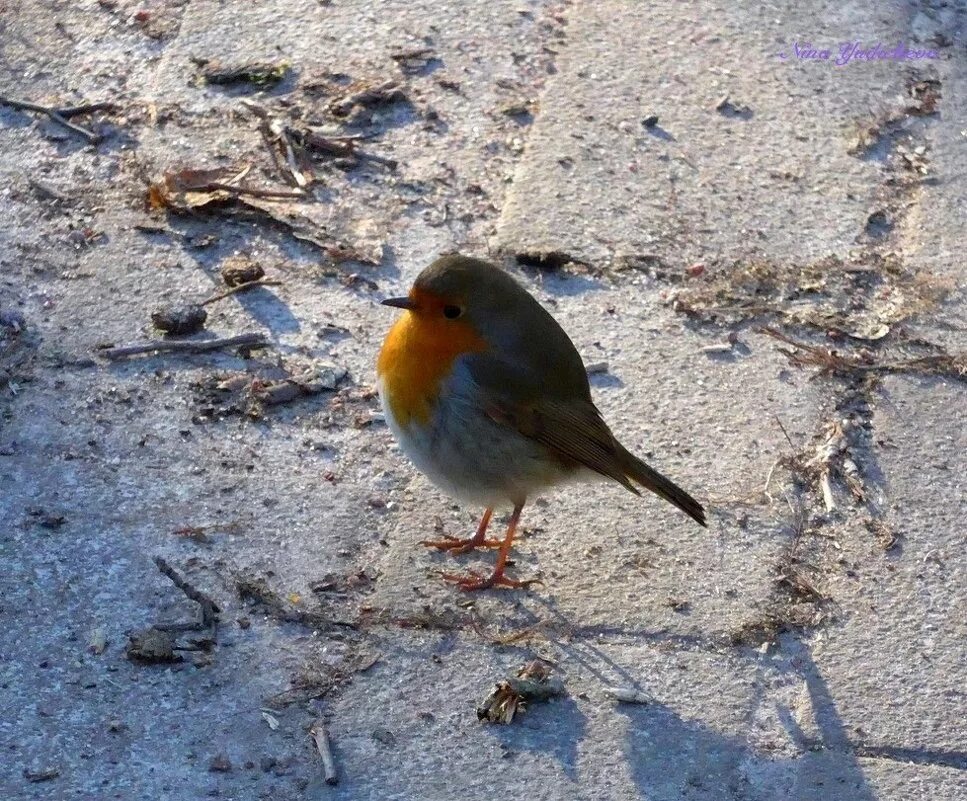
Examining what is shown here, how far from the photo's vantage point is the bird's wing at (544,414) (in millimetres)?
3898

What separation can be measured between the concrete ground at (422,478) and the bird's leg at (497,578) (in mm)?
42

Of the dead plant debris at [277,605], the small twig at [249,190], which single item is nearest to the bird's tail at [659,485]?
the dead plant debris at [277,605]

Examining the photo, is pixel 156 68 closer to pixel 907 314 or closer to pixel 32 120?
pixel 32 120

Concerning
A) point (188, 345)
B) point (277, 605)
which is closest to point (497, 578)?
point (277, 605)

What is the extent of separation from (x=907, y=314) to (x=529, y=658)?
193cm

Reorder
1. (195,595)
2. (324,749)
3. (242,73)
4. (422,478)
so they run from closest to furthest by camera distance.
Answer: (324,749) → (195,595) → (422,478) → (242,73)

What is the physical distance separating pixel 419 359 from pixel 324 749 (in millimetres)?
1122

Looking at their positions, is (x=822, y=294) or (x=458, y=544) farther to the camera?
(x=822, y=294)

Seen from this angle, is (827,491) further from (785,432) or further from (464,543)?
(464,543)

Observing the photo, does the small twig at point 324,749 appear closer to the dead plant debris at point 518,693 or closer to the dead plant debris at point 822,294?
the dead plant debris at point 518,693

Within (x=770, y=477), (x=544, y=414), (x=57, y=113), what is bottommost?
(x=57, y=113)

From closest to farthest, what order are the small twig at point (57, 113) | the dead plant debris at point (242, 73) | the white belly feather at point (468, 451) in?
the white belly feather at point (468, 451) → the small twig at point (57, 113) → the dead plant debris at point (242, 73)

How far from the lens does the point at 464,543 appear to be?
13.1ft

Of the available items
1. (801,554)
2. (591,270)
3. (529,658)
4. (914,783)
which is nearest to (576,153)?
(591,270)
